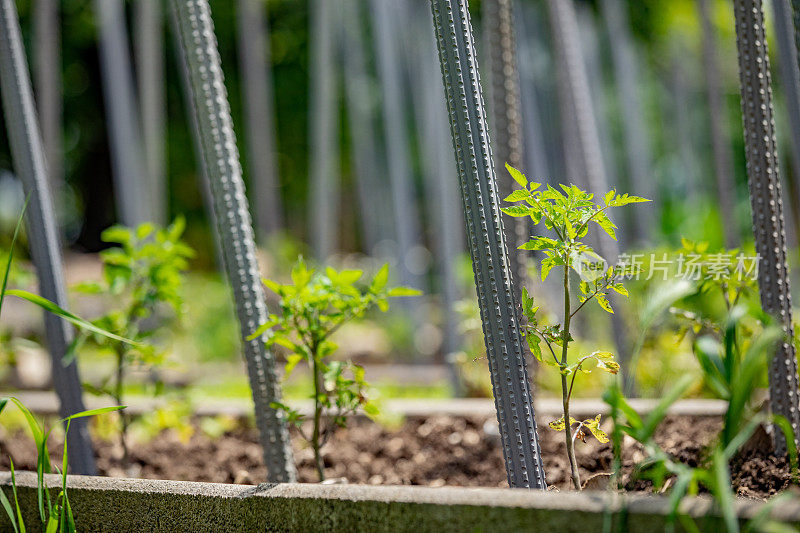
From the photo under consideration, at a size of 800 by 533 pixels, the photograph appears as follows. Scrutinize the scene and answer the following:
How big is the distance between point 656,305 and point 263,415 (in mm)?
1092

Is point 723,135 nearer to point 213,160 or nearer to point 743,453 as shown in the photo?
point 743,453

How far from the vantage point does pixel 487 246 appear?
1.52 meters

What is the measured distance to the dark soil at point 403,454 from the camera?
2.19 meters

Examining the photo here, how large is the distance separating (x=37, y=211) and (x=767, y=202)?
1.91 metres

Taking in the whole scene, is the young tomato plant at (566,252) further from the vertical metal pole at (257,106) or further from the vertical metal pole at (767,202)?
the vertical metal pole at (257,106)

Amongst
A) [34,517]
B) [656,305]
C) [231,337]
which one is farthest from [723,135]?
[231,337]

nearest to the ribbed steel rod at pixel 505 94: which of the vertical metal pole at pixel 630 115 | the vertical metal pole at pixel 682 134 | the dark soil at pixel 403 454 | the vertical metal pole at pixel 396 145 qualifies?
the dark soil at pixel 403 454

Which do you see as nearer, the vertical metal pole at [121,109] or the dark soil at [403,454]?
the dark soil at [403,454]

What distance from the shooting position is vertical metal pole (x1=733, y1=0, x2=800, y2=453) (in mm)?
1823

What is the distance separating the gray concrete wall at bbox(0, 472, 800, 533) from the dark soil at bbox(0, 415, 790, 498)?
0.61 meters

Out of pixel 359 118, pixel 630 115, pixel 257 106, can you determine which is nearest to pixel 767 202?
pixel 257 106

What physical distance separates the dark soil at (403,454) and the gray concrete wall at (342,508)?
0.61 meters

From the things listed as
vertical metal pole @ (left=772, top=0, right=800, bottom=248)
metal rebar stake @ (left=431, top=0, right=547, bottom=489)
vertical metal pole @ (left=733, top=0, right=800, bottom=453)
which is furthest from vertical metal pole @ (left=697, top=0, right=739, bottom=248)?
metal rebar stake @ (left=431, top=0, right=547, bottom=489)

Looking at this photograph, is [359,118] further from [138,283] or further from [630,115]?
[138,283]
